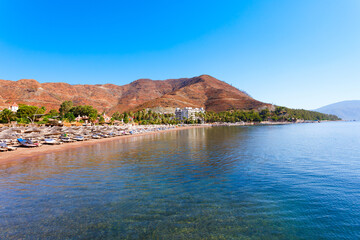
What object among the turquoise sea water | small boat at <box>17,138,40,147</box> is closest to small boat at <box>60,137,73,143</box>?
small boat at <box>17,138,40,147</box>

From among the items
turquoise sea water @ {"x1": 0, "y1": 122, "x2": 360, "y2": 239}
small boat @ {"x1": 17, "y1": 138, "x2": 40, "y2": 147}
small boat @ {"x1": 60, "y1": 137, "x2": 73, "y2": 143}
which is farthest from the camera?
small boat @ {"x1": 60, "y1": 137, "x2": 73, "y2": 143}

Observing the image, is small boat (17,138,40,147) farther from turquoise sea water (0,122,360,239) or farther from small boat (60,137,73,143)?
turquoise sea water (0,122,360,239)

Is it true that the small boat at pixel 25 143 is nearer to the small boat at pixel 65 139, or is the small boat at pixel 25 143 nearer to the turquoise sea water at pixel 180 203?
the small boat at pixel 65 139

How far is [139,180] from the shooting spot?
1433 centimetres

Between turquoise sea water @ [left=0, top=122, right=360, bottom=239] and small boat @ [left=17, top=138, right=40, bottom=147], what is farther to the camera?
small boat @ [left=17, top=138, right=40, bottom=147]

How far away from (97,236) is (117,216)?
1532mm

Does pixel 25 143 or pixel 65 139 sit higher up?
pixel 25 143

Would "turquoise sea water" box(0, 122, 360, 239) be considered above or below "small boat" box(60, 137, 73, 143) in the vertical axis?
below

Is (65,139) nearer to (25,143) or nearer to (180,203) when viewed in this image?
(25,143)

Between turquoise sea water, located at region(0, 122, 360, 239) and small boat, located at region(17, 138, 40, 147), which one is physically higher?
small boat, located at region(17, 138, 40, 147)

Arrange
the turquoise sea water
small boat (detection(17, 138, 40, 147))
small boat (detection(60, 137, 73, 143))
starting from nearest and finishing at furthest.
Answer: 1. the turquoise sea water
2. small boat (detection(17, 138, 40, 147))
3. small boat (detection(60, 137, 73, 143))

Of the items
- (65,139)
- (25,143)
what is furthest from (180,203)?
(65,139)

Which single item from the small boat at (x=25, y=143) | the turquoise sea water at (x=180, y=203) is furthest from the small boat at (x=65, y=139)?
the turquoise sea water at (x=180, y=203)

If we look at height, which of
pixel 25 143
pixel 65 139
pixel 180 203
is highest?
pixel 25 143
